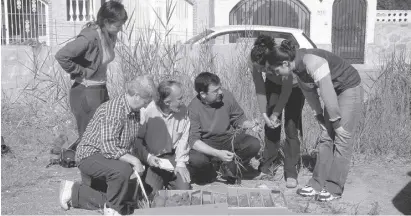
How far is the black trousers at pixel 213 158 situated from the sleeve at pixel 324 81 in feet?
3.10

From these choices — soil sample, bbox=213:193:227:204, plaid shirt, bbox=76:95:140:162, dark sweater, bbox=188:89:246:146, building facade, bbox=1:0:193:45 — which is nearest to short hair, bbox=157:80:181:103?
plaid shirt, bbox=76:95:140:162

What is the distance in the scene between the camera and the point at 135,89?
412 cm

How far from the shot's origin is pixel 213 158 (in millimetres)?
5055

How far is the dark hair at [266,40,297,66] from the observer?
4.48 meters

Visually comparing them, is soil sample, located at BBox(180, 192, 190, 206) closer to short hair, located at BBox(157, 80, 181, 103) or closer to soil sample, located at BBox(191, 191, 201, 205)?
soil sample, located at BBox(191, 191, 201, 205)

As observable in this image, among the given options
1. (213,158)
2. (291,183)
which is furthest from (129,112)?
(291,183)

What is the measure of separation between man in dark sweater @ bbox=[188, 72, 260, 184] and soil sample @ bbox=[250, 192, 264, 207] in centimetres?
62

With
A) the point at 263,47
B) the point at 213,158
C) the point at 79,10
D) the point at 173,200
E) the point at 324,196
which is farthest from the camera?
the point at 79,10

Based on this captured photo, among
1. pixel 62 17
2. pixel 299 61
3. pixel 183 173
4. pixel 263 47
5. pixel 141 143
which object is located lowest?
pixel 183 173

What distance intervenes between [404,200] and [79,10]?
12.5 m

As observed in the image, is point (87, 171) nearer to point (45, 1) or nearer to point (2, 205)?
point (2, 205)

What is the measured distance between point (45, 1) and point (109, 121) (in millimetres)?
11389

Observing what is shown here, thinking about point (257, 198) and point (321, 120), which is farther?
point (321, 120)

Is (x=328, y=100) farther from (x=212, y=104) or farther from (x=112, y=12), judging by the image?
(x=112, y=12)
